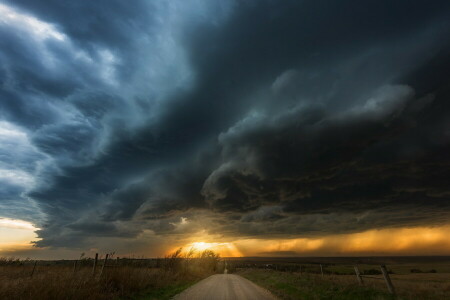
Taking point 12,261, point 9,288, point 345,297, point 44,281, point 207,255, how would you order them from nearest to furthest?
point 9,288, point 44,281, point 345,297, point 12,261, point 207,255

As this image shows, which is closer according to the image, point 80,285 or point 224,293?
point 80,285

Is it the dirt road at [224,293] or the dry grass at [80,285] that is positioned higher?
the dry grass at [80,285]

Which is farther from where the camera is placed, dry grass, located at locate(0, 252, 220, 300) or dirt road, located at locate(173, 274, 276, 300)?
dirt road, located at locate(173, 274, 276, 300)

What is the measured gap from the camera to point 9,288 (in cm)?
1013

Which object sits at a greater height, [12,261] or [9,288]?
[12,261]

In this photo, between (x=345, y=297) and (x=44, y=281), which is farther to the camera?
(x=345, y=297)

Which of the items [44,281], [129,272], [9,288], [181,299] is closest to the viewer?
[9,288]

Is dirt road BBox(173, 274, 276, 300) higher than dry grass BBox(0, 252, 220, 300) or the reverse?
the reverse

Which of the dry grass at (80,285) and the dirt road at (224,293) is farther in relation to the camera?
the dirt road at (224,293)

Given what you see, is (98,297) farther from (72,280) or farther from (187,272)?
(187,272)

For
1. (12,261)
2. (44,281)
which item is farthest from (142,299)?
(12,261)

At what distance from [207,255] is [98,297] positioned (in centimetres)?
5698

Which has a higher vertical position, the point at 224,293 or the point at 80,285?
the point at 80,285

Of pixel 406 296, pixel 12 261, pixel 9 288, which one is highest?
pixel 12 261
